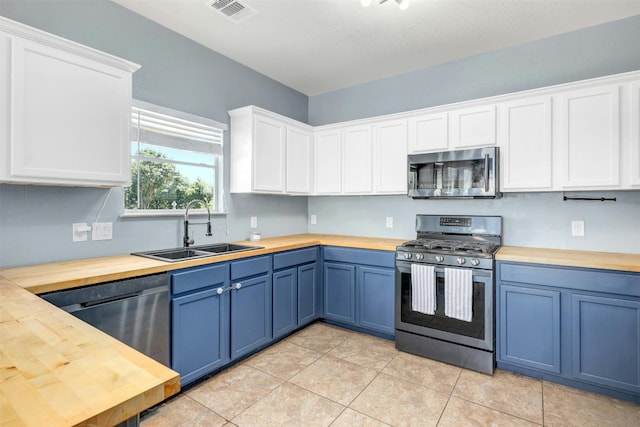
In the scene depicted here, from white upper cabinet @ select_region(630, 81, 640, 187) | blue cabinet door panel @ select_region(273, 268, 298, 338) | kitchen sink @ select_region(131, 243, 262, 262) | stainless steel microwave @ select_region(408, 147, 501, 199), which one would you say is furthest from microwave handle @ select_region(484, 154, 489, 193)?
kitchen sink @ select_region(131, 243, 262, 262)

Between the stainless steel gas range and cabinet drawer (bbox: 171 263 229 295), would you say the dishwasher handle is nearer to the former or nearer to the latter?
cabinet drawer (bbox: 171 263 229 295)

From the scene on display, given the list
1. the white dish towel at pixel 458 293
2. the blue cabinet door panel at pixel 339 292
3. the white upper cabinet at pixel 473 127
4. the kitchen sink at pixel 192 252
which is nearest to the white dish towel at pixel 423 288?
the white dish towel at pixel 458 293

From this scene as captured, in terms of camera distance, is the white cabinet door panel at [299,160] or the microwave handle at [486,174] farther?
the white cabinet door panel at [299,160]

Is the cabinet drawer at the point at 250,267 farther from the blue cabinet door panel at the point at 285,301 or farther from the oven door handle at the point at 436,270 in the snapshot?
the oven door handle at the point at 436,270

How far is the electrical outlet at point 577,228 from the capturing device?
2.77 m

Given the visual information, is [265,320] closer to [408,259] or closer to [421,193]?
[408,259]

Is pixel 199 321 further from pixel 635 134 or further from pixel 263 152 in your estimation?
pixel 635 134

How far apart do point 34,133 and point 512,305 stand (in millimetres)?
3323

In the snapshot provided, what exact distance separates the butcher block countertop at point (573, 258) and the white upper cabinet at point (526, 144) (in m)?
0.53

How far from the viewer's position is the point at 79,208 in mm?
2258

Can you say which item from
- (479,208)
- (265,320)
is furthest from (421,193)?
(265,320)

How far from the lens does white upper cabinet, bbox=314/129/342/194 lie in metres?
3.79

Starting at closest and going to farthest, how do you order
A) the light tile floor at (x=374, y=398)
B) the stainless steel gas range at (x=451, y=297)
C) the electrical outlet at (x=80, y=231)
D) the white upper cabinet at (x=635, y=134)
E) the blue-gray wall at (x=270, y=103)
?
the light tile floor at (x=374, y=398) → the blue-gray wall at (x=270, y=103) → the electrical outlet at (x=80, y=231) → the white upper cabinet at (x=635, y=134) → the stainless steel gas range at (x=451, y=297)

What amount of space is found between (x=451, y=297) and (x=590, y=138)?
5.24 ft
